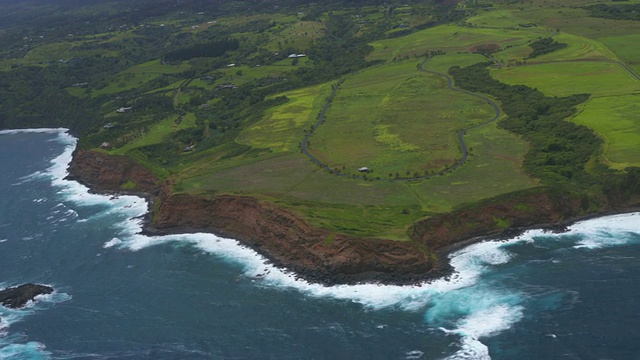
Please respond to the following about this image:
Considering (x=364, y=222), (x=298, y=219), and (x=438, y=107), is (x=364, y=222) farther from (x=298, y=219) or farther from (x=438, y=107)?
(x=438, y=107)

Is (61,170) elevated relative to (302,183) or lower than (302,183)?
lower

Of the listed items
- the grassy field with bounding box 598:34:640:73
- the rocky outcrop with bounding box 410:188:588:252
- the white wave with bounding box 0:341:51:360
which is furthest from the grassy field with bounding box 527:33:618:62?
the white wave with bounding box 0:341:51:360

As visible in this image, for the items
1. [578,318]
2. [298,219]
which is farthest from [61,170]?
[578,318]

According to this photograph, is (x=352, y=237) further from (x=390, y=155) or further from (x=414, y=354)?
(x=390, y=155)

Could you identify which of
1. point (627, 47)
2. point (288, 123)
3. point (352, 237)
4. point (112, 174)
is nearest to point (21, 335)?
point (352, 237)

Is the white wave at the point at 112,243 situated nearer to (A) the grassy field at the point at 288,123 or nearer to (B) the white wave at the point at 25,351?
(B) the white wave at the point at 25,351

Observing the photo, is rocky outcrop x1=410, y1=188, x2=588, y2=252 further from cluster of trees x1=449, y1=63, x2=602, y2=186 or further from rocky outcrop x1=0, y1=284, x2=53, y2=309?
rocky outcrop x1=0, y1=284, x2=53, y2=309
